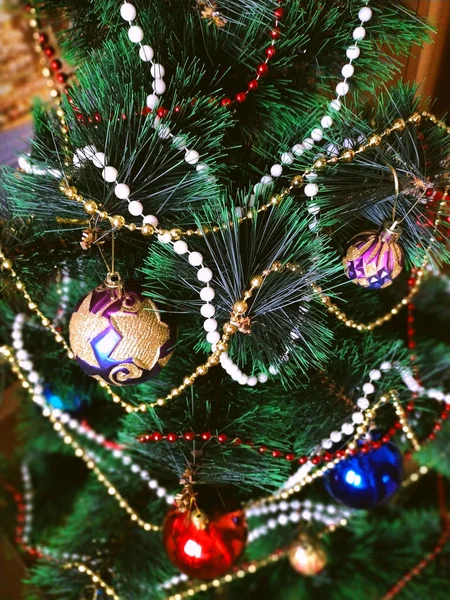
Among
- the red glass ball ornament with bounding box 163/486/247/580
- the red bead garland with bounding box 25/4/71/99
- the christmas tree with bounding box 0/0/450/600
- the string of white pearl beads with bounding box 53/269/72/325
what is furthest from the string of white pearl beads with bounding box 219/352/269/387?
the red bead garland with bounding box 25/4/71/99

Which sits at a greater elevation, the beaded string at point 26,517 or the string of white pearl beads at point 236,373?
the string of white pearl beads at point 236,373

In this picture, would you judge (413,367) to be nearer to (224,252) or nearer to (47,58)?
(224,252)

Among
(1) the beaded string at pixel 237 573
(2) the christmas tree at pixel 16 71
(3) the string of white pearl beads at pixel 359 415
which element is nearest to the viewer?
(3) the string of white pearl beads at pixel 359 415

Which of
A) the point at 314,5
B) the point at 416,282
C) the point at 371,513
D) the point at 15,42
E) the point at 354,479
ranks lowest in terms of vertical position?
the point at 371,513

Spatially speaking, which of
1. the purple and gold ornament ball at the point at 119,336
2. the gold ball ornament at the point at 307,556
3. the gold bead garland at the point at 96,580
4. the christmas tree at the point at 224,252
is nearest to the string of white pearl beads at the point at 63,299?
the christmas tree at the point at 224,252

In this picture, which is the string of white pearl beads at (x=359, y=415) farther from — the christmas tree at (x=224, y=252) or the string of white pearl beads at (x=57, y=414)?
the string of white pearl beads at (x=57, y=414)

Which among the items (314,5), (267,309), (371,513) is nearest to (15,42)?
(314,5)

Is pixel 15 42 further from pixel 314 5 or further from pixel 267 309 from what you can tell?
pixel 267 309
